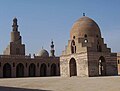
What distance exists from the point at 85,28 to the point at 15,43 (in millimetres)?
22380

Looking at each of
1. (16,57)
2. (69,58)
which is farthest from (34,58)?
(69,58)

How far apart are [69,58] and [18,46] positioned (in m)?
20.4

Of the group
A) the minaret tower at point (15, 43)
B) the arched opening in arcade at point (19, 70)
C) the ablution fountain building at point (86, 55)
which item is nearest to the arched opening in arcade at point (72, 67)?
the ablution fountain building at point (86, 55)

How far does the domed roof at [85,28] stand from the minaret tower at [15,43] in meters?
19.9

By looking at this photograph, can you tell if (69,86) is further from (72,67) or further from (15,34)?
(15,34)

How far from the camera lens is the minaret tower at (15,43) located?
53.1 metres

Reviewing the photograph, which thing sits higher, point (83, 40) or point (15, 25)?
point (15, 25)

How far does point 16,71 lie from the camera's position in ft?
169

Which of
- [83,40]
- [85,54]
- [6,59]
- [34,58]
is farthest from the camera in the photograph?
[34,58]

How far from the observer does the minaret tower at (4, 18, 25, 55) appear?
53.1m

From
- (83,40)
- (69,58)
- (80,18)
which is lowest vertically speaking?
(69,58)

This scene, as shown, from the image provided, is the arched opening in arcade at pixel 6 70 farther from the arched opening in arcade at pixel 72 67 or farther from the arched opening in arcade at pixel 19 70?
the arched opening in arcade at pixel 72 67

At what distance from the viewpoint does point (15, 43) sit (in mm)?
53438

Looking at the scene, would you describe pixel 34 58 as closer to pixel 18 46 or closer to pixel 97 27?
pixel 18 46
